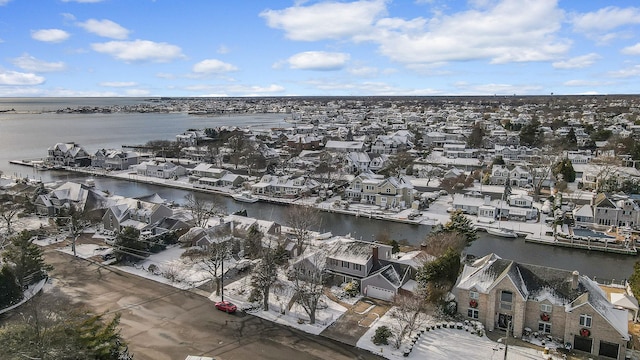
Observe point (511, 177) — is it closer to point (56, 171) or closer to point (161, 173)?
point (161, 173)

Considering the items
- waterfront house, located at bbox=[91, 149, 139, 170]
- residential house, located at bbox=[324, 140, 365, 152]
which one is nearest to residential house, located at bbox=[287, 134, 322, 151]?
residential house, located at bbox=[324, 140, 365, 152]

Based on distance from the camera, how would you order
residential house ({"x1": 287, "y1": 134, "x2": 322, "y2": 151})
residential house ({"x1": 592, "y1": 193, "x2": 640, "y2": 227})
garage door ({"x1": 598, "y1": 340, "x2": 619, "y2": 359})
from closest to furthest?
garage door ({"x1": 598, "y1": 340, "x2": 619, "y2": 359}) → residential house ({"x1": 592, "y1": 193, "x2": 640, "y2": 227}) → residential house ({"x1": 287, "y1": 134, "x2": 322, "y2": 151})

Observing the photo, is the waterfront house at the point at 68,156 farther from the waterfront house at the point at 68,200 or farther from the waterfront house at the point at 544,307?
the waterfront house at the point at 544,307

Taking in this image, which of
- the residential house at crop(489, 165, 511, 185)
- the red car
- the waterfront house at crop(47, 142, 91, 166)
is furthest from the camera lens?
the waterfront house at crop(47, 142, 91, 166)

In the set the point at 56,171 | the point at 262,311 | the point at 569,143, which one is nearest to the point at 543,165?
the point at 569,143

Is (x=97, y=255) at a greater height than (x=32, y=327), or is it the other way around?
(x=32, y=327)

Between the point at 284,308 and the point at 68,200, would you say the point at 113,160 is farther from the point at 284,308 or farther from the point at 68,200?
the point at 284,308

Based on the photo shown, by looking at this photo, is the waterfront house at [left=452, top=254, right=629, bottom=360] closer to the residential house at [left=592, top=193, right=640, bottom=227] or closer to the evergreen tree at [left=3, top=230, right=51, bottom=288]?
the residential house at [left=592, top=193, right=640, bottom=227]
